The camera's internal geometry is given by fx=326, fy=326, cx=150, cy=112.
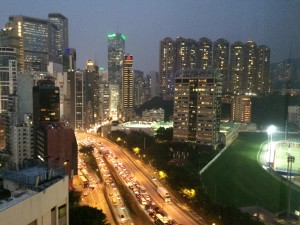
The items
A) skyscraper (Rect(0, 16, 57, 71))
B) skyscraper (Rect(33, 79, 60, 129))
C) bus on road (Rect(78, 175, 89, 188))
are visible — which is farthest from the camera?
skyscraper (Rect(0, 16, 57, 71))

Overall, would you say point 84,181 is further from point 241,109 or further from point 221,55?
point 221,55

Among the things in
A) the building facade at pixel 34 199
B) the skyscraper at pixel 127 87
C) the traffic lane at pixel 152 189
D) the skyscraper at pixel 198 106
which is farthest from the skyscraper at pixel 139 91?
the building facade at pixel 34 199

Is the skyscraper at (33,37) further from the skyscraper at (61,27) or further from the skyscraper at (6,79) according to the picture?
the skyscraper at (6,79)

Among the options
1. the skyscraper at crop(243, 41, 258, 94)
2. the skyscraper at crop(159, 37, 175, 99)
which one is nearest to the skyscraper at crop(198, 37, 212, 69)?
the skyscraper at crop(159, 37, 175, 99)

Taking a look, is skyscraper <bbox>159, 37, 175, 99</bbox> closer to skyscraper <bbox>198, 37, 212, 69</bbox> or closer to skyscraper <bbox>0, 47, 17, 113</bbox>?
skyscraper <bbox>198, 37, 212, 69</bbox>

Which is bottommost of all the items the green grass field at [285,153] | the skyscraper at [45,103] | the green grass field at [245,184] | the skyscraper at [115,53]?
the green grass field at [245,184]

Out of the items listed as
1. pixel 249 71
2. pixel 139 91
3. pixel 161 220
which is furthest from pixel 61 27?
pixel 161 220
